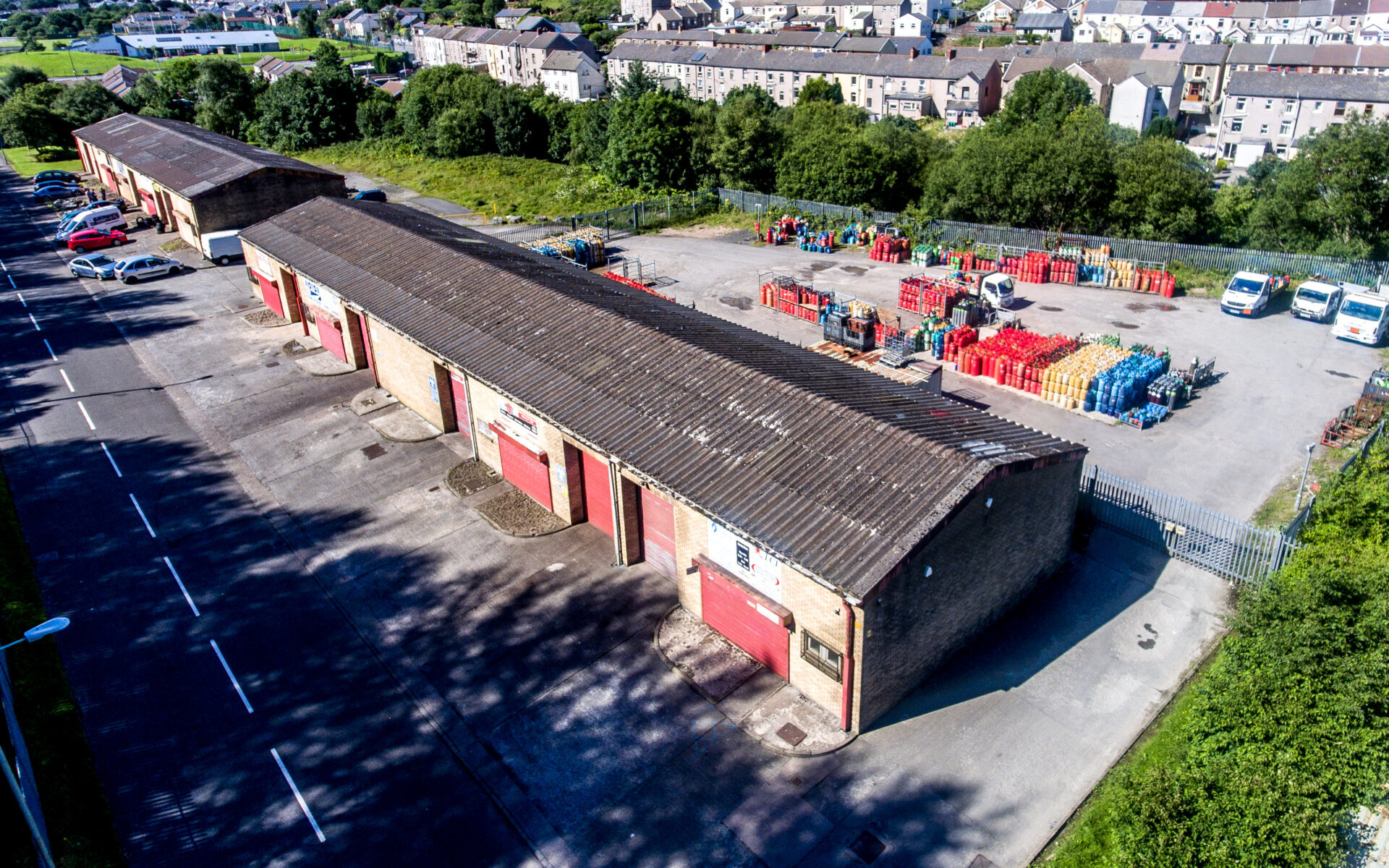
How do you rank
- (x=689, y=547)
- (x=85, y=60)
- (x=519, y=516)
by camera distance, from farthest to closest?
(x=85, y=60)
(x=519, y=516)
(x=689, y=547)

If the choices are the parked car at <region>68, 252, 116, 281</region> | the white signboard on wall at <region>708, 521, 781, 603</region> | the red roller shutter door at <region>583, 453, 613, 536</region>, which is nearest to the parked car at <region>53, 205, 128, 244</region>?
the parked car at <region>68, 252, 116, 281</region>

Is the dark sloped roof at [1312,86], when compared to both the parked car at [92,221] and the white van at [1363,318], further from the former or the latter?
the parked car at [92,221]

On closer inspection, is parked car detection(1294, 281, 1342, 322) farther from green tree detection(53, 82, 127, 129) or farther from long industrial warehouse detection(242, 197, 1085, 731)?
green tree detection(53, 82, 127, 129)

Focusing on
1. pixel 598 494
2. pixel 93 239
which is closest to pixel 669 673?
pixel 598 494

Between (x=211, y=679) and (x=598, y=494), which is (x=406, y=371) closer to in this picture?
(x=598, y=494)

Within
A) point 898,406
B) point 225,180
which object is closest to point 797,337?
point 898,406

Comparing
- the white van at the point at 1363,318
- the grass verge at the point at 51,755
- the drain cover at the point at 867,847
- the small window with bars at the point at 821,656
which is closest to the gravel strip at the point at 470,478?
the grass verge at the point at 51,755
